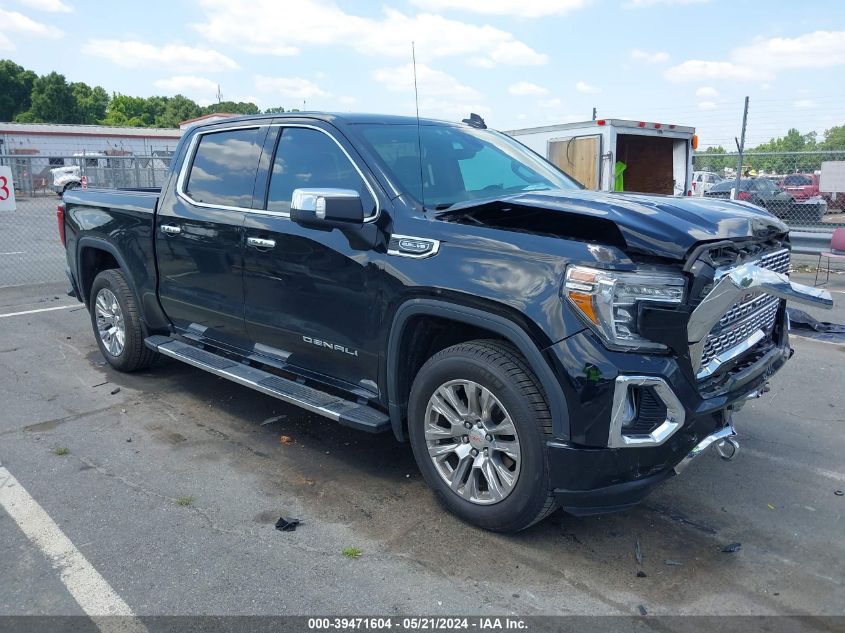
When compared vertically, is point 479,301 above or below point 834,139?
below

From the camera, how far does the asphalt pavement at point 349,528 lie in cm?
298

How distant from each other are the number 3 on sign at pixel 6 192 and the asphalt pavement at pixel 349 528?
18.9 ft

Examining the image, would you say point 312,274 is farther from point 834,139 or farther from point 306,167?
point 834,139

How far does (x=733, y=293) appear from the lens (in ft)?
9.88

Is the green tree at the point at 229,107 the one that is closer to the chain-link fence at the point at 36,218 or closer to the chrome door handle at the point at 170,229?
the chain-link fence at the point at 36,218

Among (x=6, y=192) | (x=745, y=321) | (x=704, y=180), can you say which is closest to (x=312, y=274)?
(x=745, y=321)

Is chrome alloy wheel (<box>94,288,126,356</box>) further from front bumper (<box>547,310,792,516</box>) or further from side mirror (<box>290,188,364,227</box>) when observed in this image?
front bumper (<box>547,310,792,516</box>)

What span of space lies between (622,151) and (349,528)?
37.0ft

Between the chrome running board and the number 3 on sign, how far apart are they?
6084 mm

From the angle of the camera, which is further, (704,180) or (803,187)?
(704,180)

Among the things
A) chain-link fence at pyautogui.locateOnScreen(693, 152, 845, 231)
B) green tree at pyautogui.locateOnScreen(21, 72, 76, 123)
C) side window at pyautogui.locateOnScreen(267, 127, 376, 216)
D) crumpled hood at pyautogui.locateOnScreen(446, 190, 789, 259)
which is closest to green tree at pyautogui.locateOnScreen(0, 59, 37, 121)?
green tree at pyautogui.locateOnScreen(21, 72, 76, 123)

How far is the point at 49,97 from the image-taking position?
79.7 m

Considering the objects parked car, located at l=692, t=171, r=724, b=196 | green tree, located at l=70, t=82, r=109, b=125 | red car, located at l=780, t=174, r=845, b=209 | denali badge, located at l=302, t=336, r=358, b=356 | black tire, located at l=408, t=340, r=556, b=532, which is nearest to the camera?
black tire, located at l=408, t=340, r=556, b=532

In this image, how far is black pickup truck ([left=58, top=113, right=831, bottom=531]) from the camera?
2967 millimetres
